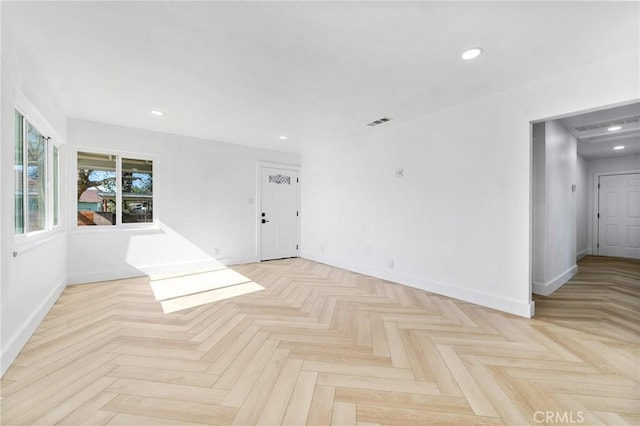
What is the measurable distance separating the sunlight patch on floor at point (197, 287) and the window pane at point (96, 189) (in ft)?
4.15

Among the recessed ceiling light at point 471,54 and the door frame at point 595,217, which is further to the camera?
the door frame at point 595,217

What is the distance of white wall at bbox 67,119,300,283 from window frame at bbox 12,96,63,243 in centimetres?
56

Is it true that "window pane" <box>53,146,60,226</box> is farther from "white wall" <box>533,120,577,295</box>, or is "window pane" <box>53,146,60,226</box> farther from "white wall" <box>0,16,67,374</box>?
"white wall" <box>533,120,577,295</box>

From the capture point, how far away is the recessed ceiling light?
7.42ft

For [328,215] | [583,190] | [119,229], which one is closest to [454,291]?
[328,215]

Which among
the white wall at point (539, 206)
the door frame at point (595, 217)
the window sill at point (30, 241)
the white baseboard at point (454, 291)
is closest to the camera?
the window sill at point (30, 241)

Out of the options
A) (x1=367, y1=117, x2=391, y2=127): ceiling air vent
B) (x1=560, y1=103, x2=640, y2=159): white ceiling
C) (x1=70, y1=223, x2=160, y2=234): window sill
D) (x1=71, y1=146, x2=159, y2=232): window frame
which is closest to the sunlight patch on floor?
(x1=70, y1=223, x2=160, y2=234): window sill

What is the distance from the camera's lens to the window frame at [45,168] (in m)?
2.35

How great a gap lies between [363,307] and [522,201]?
2129mm

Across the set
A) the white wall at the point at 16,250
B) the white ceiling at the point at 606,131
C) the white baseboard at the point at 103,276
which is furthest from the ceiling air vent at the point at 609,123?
the white baseboard at the point at 103,276

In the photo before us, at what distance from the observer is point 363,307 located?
3.19 meters

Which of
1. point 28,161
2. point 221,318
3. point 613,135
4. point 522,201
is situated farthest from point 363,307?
point 613,135

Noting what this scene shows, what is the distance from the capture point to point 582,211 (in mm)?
6340

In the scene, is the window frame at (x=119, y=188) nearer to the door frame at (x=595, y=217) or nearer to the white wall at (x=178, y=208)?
the white wall at (x=178, y=208)
